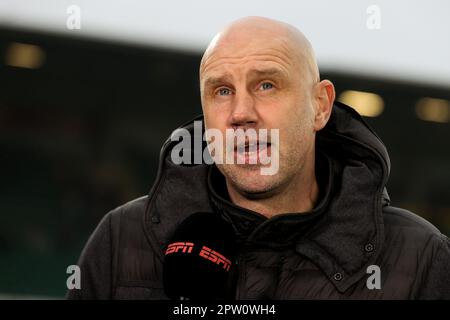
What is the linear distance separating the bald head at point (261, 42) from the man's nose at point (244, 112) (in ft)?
0.43

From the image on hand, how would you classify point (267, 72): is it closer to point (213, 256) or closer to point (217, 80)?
point (217, 80)

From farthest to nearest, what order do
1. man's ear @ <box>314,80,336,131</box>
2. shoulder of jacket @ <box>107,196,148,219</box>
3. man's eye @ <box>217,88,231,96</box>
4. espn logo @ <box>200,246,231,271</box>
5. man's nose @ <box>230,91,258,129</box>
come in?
1. shoulder of jacket @ <box>107,196,148,219</box>
2. man's ear @ <box>314,80,336,131</box>
3. man's eye @ <box>217,88,231,96</box>
4. man's nose @ <box>230,91,258,129</box>
5. espn logo @ <box>200,246,231,271</box>

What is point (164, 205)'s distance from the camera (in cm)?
217

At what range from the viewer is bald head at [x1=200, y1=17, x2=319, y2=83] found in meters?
1.99

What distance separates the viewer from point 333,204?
6.85 feet

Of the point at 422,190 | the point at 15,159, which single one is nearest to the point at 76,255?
the point at 15,159

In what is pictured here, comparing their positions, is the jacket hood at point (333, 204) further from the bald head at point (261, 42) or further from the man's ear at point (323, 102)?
the bald head at point (261, 42)

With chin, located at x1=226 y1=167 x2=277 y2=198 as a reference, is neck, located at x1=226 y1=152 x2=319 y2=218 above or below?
below

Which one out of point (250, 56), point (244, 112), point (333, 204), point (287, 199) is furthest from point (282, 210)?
point (250, 56)

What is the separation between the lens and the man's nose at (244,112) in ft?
6.22

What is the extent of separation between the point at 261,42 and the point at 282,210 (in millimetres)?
530

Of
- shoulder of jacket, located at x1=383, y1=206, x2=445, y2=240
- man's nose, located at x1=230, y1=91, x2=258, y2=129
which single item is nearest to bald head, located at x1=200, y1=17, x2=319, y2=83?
man's nose, located at x1=230, y1=91, x2=258, y2=129

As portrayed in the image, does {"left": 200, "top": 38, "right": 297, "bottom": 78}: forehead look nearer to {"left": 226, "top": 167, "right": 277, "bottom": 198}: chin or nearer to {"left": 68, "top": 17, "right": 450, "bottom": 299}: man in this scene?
{"left": 68, "top": 17, "right": 450, "bottom": 299}: man

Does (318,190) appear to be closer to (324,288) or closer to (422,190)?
(324,288)
